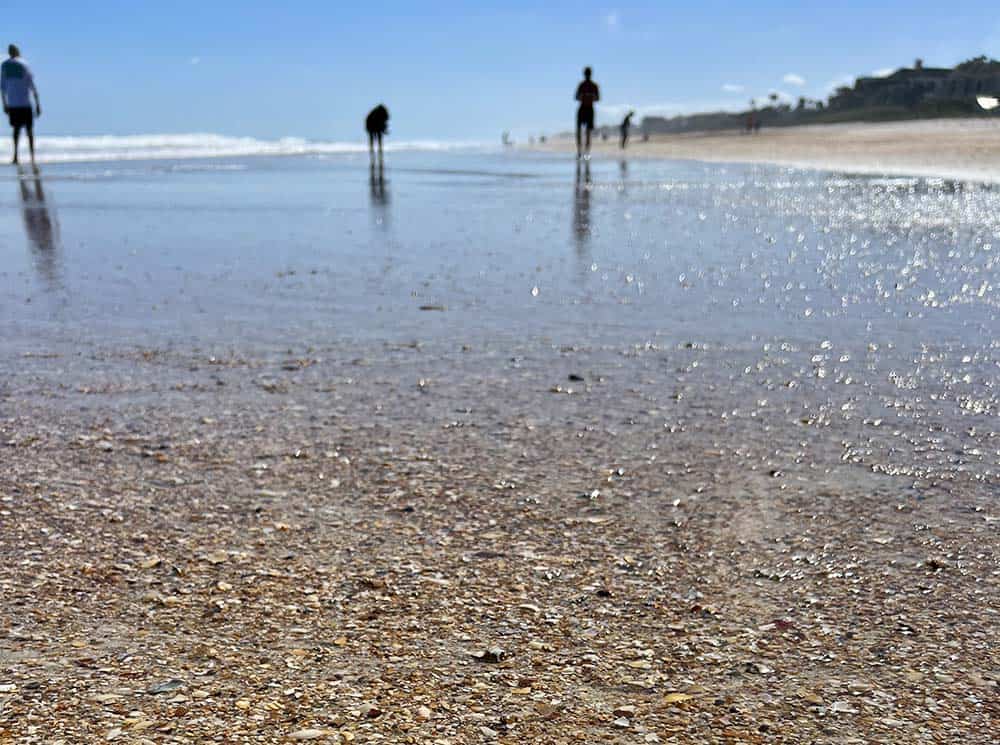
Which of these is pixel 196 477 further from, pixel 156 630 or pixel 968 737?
pixel 968 737

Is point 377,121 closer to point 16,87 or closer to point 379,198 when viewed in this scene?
point 16,87

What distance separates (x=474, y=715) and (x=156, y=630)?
77 centimetres

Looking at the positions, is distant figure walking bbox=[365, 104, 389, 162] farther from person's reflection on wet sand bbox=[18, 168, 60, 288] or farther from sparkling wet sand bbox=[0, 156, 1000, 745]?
sparkling wet sand bbox=[0, 156, 1000, 745]

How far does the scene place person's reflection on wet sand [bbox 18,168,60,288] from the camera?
278 inches

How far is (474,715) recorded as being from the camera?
Answer: 183 cm

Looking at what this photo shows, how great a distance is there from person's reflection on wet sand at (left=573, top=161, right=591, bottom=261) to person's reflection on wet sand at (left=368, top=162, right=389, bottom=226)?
2.11 m

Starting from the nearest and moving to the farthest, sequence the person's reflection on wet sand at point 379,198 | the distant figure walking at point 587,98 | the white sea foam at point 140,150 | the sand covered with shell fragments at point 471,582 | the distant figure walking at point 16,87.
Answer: the sand covered with shell fragments at point 471,582 < the person's reflection on wet sand at point 379,198 < the distant figure walking at point 16,87 < the distant figure walking at point 587,98 < the white sea foam at point 140,150

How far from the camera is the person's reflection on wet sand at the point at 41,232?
7064 millimetres

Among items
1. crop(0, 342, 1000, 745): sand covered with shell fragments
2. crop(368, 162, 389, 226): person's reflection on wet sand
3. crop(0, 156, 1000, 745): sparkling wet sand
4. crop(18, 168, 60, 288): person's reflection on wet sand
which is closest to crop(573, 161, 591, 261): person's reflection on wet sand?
crop(0, 156, 1000, 745): sparkling wet sand

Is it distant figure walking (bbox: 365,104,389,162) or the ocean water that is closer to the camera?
the ocean water

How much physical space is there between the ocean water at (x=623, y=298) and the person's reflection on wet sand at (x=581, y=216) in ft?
0.22

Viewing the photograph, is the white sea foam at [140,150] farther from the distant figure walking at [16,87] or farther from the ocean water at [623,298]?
the ocean water at [623,298]

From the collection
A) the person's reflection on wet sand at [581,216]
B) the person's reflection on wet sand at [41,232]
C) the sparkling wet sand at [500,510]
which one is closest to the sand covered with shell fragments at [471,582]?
the sparkling wet sand at [500,510]

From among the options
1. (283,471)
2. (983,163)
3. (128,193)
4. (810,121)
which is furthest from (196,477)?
(810,121)
